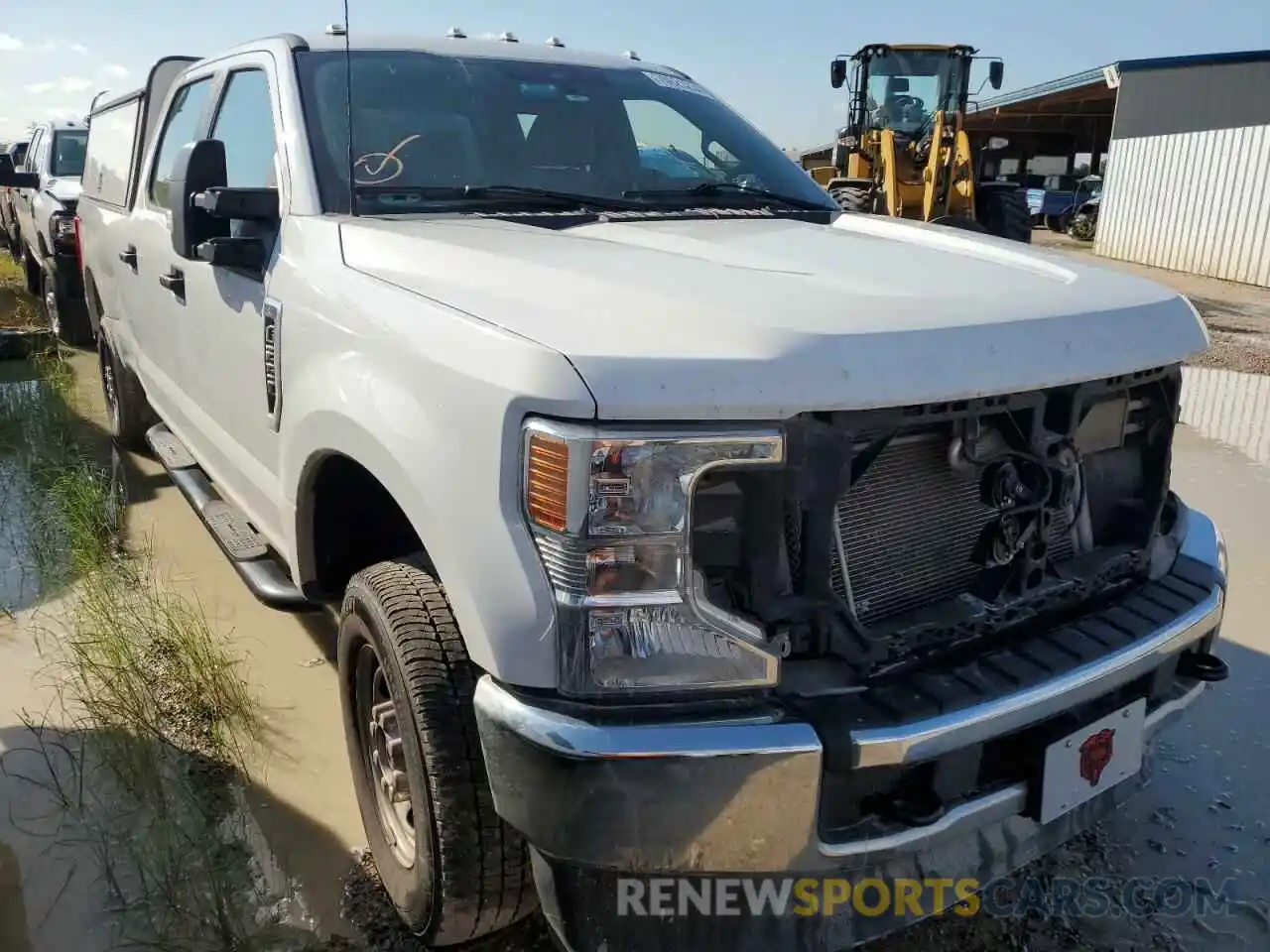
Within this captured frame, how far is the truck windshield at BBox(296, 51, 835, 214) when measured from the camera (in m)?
2.73

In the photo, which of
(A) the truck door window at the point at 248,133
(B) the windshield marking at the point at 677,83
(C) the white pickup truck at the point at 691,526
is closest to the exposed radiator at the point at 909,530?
(C) the white pickup truck at the point at 691,526

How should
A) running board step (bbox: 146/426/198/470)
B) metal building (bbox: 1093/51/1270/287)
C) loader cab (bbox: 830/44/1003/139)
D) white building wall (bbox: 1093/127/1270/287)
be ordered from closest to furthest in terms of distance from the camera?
running board step (bbox: 146/426/198/470) < loader cab (bbox: 830/44/1003/139) < white building wall (bbox: 1093/127/1270/287) < metal building (bbox: 1093/51/1270/287)

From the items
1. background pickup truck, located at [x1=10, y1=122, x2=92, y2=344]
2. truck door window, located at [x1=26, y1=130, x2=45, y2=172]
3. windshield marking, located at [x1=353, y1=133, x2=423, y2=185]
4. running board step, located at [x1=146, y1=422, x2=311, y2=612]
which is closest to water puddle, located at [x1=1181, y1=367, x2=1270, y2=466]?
windshield marking, located at [x1=353, y1=133, x2=423, y2=185]

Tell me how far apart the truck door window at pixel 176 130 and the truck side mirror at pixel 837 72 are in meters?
10.4

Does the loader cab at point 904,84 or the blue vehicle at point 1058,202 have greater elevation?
the loader cab at point 904,84

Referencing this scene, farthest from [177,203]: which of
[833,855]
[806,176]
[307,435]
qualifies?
[833,855]

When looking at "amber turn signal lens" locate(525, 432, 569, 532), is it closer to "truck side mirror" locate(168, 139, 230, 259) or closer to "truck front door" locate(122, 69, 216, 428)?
"truck side mirror" locate(168, 139, 230, 259)

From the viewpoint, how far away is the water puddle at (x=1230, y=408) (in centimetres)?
615

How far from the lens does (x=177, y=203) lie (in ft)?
8.80

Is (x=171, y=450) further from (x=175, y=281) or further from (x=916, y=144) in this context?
(x=916, y=144)

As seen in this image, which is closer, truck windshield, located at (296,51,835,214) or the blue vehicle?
truck windshield, located at (296,51,835,214)

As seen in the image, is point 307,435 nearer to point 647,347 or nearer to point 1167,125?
point 647,347

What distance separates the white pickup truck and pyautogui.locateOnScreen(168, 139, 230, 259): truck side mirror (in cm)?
1

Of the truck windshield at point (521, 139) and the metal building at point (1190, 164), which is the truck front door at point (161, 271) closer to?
the truck windshield at point (521, 139)
